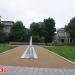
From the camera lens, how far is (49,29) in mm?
83375

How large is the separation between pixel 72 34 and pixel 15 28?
18.9 metres

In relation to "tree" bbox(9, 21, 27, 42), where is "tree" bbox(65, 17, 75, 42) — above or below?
above

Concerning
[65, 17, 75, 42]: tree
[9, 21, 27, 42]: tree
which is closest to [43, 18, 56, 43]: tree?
[65, 17, 75, 42]: tree

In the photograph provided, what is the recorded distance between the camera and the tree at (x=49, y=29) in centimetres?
8218

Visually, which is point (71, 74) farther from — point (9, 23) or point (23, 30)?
point (9, 23)

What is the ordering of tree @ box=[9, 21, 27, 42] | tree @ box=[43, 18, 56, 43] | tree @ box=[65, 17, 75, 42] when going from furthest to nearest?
tree @ box=[43, 18, 56, 43], tree @ box=[65, 17, 75, 42], tree @ box=[9, 21, 27, 42]

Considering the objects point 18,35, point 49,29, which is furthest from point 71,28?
point 18,35

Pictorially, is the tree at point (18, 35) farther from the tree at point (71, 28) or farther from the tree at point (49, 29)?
the tree at point (71, 28)

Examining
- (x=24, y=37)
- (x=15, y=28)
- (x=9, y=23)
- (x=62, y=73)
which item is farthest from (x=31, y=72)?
(x=9, y=23)

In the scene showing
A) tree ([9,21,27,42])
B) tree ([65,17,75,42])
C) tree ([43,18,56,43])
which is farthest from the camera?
tree ([43,18,56,43])

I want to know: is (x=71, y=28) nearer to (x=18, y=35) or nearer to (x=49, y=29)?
(x=49, y=29)

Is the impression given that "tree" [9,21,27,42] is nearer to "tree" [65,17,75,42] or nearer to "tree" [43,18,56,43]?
"tree" [43,18,56,43]

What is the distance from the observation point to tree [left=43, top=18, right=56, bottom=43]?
82.2 m

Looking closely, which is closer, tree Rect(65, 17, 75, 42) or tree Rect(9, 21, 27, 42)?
tree Rect(9, 21, 27, 42)
